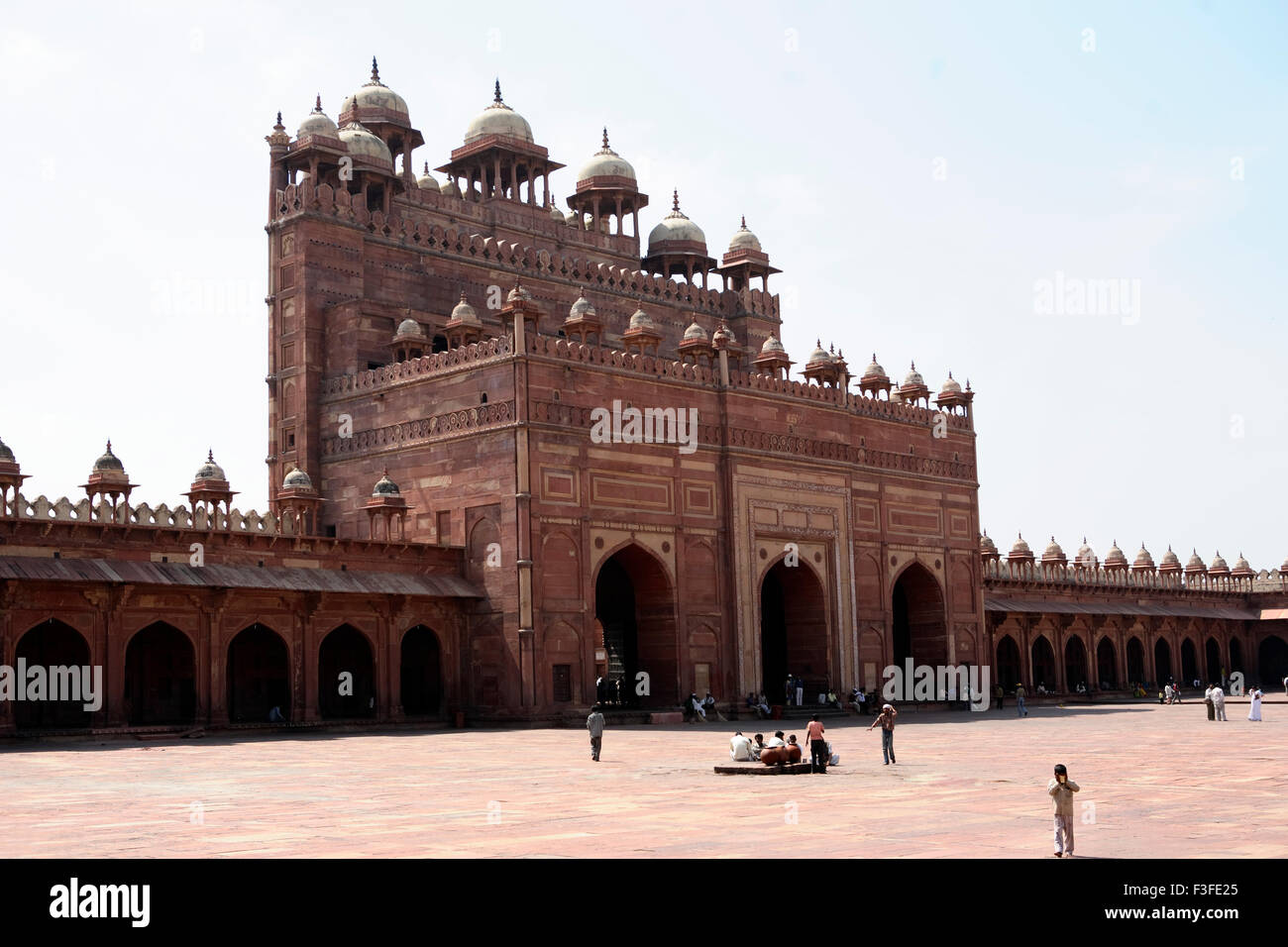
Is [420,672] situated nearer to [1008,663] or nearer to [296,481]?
[296,481]

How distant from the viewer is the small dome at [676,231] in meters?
48.3

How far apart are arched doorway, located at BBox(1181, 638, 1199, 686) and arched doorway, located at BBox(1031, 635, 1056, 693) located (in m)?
9.42

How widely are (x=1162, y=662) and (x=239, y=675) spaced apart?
43.7 metres

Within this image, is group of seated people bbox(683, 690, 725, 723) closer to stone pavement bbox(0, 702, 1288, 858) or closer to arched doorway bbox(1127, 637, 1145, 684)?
stone pavement bbox(0, 702, 1288, 858)

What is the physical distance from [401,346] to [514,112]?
37.0 feet

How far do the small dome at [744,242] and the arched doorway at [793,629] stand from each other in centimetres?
1219

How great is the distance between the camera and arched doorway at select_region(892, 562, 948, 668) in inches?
1772

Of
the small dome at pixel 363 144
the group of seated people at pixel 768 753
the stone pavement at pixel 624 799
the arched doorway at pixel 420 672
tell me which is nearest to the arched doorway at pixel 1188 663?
the stone pavement at pixel 624 799

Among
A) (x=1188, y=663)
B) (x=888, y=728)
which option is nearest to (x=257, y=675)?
(x=888, y=728)
